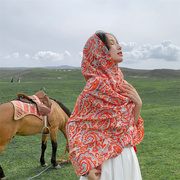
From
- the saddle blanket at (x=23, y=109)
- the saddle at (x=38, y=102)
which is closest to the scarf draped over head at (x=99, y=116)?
the saddle blanket at (x=23, y=109)

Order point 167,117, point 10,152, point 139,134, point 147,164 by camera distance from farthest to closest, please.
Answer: point 167,117, point 10,152, point 147,164, point 139,134

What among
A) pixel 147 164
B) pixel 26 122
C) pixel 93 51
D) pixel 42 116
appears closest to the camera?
pixel 93 51

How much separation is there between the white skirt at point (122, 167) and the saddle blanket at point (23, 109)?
2.72 m

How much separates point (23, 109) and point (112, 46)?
2.85 m

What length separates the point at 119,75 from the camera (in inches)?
74.7

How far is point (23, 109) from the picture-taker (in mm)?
4203

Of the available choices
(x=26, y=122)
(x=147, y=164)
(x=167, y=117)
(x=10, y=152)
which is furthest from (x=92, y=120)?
(x=167, y=117)

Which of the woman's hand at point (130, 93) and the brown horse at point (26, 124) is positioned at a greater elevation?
the woman's hand at point (130, 93)

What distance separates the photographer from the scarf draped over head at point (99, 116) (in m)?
1.72

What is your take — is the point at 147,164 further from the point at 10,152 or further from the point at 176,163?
the point at 10,152

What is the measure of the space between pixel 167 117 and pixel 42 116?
844cm

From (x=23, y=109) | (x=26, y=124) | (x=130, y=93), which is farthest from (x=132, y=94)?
(x=26, y=124)

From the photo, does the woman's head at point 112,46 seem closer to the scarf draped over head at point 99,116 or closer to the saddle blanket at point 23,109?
the scarf draped over head at point 99,116

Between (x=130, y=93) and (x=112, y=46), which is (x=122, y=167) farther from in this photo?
(x=112, y=46)
